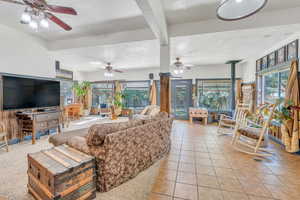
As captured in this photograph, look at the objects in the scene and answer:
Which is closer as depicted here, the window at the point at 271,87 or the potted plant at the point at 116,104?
the window at the point at 271,87

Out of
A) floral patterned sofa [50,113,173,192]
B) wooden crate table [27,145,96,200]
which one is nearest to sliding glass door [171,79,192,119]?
floral patterned sofa [50,113,173,192]

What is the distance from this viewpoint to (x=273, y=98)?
3914 mm

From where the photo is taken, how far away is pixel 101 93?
26.1 ft

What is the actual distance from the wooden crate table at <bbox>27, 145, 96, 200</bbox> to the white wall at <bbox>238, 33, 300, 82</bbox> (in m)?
4.75

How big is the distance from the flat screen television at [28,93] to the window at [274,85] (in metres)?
6.43

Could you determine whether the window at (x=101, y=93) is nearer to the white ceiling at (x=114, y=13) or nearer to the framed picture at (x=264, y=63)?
the white ceiling at (x=114, y=13)

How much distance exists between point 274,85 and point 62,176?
5.31 m

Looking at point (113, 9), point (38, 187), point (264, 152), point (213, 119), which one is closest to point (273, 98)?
point (264, 152)

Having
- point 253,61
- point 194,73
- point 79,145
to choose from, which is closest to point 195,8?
point 79,145

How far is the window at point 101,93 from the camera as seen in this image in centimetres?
777

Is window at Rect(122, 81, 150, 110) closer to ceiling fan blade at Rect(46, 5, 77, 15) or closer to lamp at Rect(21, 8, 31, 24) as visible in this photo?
ceiling fan blade at Rect(46, 5, 77, 15)

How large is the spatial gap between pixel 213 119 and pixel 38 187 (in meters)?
6.07

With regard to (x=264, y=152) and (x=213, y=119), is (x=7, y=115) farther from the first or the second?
(x=213, y=119)

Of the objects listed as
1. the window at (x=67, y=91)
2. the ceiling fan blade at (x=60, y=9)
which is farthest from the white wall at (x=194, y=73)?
the ceiling fan blade at (x=60, y=9)
